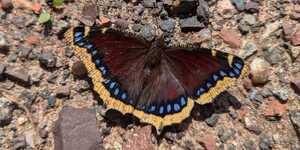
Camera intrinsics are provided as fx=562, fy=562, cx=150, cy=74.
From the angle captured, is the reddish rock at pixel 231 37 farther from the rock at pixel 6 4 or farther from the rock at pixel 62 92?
the rock at pixel 6 4

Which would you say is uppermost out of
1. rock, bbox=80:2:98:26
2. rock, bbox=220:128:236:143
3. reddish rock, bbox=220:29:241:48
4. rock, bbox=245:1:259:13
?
rock, bbox=245:1:259:13

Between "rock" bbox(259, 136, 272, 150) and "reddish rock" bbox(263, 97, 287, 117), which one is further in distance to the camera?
"reddish rock" bbox(263, 97, 287, 117)

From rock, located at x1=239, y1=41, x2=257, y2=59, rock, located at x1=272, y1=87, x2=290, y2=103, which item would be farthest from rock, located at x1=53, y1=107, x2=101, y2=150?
rock, located at x1=272, y1=87, x2=290, y2=103

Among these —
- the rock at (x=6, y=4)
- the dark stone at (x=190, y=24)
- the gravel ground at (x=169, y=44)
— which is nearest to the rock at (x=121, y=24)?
the gravel ground at (x=169, y=44)

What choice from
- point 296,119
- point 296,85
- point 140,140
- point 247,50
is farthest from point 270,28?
point 140,140

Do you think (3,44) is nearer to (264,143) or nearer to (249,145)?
(249,145)

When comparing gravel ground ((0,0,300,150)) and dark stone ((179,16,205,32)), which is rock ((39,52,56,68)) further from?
dark stone ((179,16,205,32))

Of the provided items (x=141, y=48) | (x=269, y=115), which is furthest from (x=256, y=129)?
(x=141, y=48)

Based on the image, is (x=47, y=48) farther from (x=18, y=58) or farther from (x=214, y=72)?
(x=214, y=72)
